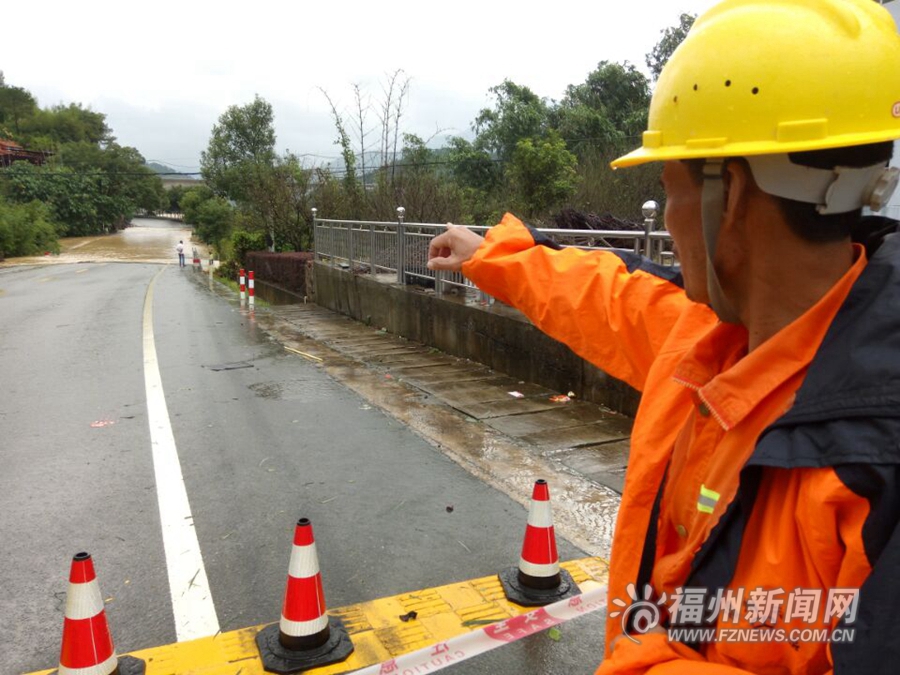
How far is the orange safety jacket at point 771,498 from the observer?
924mm

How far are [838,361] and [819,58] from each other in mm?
518

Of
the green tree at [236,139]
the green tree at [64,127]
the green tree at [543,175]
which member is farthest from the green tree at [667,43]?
the green tree at [64,127]

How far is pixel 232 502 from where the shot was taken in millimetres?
4781

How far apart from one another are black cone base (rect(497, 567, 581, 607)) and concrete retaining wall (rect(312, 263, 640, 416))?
3015 mm

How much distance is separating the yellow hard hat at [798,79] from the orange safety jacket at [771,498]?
0.22m

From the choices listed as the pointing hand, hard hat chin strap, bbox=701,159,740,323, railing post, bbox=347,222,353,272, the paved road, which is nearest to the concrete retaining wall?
railing post, bbox=347,222,353,272

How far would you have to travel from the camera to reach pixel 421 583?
3.70 meters

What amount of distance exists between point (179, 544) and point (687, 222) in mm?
3811

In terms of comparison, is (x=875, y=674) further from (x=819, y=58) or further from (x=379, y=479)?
(x=379, y=479)

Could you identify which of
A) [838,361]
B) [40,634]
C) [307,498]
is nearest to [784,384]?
[838,361]

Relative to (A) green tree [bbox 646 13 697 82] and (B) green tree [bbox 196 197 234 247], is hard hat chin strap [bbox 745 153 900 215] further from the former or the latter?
(B) green tree [bbox 196 197 234 247]

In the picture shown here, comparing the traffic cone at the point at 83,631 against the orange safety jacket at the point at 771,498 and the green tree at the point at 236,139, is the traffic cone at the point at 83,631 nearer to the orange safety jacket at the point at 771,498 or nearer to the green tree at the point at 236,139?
the orange safety jacket at the point at 771,498

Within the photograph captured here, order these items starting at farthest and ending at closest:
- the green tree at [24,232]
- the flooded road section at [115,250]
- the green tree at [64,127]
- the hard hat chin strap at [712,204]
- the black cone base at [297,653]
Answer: the green tree at [64,127], the green tree at [24,232], the flooded road section at [115,250], the black cone base at [297,653], the hard hat chin strap at [712,204]

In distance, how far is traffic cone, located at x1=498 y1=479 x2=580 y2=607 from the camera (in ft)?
11.5
